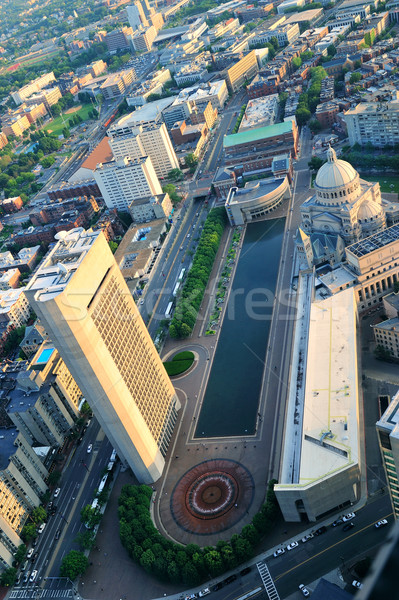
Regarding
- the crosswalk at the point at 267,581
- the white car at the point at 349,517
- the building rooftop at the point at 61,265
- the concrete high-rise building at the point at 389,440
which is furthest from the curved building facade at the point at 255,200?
the crosswalk at the point at 267,581

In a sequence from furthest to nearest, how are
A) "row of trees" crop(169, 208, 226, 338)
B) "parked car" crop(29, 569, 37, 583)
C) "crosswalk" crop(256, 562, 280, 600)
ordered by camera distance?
"row of trees" crop(169, 208, 226, 338) → "parked car" crop(29, 569, 37, 583) → "crosswalk" crop(256, 562, 280, 600)

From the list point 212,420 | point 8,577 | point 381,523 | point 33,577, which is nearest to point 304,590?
point 381,523

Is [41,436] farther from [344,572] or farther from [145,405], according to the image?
[344,572]

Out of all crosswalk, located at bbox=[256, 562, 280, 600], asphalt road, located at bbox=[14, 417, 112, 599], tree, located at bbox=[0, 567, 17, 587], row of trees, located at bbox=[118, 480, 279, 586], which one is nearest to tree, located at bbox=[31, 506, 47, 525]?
asphalt road, located at bbox=[14, 417, 112, 599]

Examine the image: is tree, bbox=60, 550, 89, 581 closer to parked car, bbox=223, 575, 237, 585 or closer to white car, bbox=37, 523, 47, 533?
white car, bbox=37, 523, 47, 533

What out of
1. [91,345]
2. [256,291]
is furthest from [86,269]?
[256,291]

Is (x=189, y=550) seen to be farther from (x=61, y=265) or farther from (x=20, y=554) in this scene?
(x=61, y=265)

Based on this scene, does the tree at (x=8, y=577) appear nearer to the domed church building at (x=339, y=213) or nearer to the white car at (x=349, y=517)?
the white car at (x=349, y=517)
